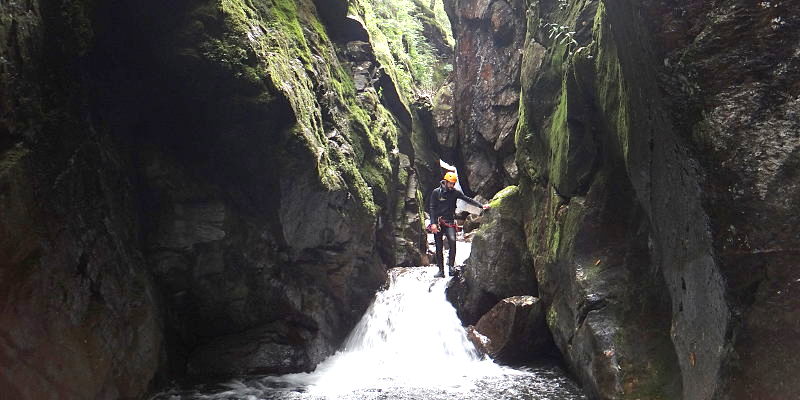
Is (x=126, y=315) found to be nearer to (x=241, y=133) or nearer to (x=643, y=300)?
(x=241, y=133)

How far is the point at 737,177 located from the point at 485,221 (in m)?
6.42

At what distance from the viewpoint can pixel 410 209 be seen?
1377cm

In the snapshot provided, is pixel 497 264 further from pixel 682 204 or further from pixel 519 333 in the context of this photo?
pixel 682 204

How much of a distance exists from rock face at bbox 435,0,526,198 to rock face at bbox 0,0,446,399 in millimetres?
5941

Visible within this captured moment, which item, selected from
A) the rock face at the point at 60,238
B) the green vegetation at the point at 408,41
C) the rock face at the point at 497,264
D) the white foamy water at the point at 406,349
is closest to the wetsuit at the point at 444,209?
the white foamy water at the point at 406,349

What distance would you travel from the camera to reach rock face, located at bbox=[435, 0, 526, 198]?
611 inches

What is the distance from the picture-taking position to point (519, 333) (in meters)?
8.41

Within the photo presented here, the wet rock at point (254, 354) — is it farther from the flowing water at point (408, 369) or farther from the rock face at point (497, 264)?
the rock face at point (497, 264)

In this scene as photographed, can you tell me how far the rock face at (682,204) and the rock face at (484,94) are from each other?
25.5ft

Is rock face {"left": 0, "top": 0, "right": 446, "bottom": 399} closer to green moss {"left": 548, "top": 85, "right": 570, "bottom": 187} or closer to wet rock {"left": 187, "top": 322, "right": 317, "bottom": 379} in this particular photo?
wet rock {"left": 187, "top": 322, "right": 317, "bottom": 379}

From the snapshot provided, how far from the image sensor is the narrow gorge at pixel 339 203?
3828 millimetres

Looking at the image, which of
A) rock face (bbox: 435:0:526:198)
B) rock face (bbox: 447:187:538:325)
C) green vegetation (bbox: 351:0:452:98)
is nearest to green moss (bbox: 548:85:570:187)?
rock face (bbox: 447:187:538:325)

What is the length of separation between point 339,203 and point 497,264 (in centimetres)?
324

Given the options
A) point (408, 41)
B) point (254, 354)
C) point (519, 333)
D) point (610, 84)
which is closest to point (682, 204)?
point (610, 84)
